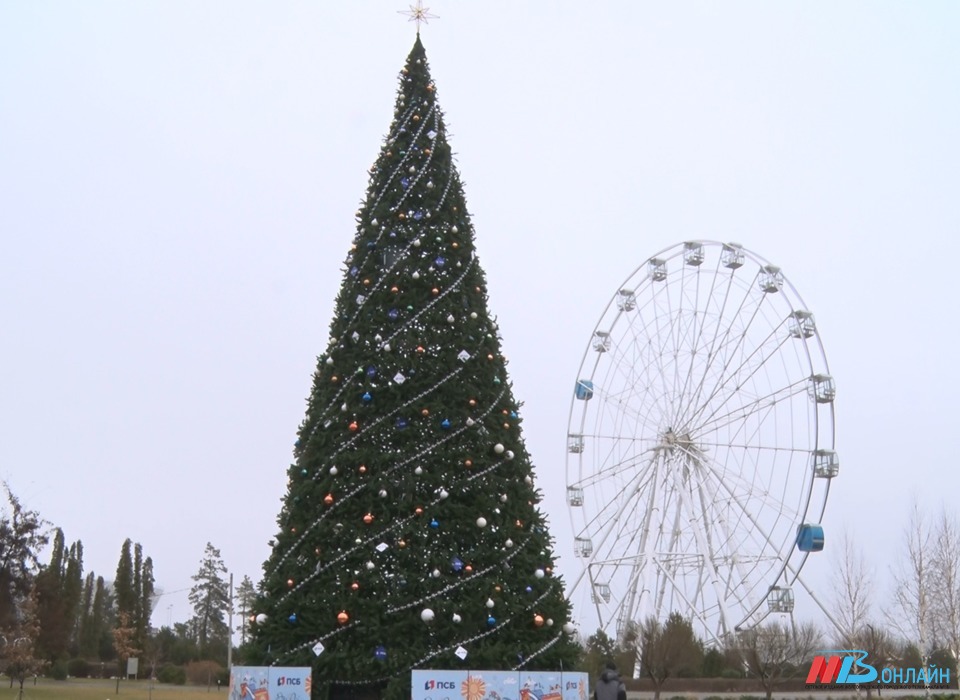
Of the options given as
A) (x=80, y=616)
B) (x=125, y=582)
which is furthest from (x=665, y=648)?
(x=80, y=616)

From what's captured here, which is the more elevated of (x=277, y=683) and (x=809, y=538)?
(x=809, y=538)

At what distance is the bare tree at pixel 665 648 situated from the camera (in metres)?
36.3

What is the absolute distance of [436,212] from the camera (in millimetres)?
14617

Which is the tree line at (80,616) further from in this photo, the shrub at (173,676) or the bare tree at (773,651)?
the bare tree at (773,651)

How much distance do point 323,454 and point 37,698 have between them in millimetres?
30915

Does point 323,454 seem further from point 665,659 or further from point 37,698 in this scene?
point 37,698

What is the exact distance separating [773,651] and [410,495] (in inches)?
1069

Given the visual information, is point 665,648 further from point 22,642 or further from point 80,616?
point 80,616

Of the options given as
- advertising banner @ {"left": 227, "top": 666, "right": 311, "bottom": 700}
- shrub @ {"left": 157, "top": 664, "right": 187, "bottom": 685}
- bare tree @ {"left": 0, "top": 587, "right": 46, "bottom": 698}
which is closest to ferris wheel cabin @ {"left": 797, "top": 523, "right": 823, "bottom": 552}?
advertising banner @ {"left": 227, "top": 666, "right": 311, "bottom": 700}

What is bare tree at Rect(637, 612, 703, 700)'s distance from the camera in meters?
36.3

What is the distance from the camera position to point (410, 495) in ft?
42.9

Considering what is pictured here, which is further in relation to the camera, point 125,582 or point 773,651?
point 125,582

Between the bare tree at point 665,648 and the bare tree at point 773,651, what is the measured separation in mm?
2064

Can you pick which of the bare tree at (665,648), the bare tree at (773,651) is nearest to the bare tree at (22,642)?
the bare tree at (665,648)
